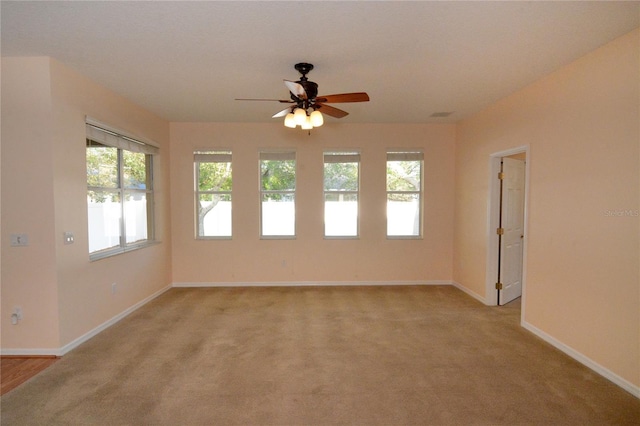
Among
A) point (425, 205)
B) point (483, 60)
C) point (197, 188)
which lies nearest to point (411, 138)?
point (425, 205)

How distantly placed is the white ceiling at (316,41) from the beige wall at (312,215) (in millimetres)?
1502

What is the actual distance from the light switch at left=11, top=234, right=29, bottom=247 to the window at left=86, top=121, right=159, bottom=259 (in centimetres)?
58

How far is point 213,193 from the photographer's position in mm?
5266

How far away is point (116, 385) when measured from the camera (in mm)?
2436

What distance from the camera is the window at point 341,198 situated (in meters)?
5.34

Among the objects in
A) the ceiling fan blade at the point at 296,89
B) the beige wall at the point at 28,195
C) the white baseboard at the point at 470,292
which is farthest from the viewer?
the white baseboard at the point at 470,292

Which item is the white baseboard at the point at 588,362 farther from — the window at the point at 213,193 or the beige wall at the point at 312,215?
the window at the point at 213,193

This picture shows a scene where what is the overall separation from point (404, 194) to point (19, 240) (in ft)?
16.5

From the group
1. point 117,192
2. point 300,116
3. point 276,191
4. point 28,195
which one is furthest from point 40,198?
point 276,191

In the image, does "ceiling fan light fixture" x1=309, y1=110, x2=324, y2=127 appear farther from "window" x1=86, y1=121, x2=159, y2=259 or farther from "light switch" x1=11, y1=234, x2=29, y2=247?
"light switch" x1=11, y1=234, x2=29, y2=247

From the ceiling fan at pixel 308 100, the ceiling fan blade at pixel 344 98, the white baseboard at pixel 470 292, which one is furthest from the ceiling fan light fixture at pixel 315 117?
the white baseboard at pixel 470 292

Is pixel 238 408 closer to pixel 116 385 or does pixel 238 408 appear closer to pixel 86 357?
pixel 116 385

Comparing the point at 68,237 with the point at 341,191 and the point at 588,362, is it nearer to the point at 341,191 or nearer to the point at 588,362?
the point at 341,191

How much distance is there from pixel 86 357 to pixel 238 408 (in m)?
1.78
